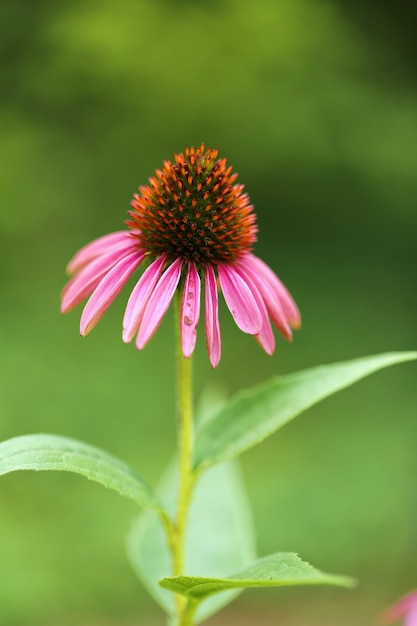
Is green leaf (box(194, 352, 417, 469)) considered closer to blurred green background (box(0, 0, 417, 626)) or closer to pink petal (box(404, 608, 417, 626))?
pink petal (box(404, 608, 417, 626))

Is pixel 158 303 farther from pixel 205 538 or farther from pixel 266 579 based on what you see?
pixel 205 538

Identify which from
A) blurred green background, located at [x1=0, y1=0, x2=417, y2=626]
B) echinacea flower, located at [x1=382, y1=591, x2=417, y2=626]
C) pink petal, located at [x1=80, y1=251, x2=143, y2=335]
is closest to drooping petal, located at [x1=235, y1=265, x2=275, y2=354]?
pink petal, located at [x1=80, y1=251, x2=143, y2=335]

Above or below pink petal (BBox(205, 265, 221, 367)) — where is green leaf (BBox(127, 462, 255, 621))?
below

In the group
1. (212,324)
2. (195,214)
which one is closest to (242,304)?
(212,324)

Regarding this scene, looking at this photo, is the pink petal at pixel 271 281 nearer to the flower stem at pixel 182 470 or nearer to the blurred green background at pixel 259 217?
the flower stem at pixel 182 470

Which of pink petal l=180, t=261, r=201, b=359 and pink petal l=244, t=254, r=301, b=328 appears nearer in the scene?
pink petal l=180, t=261, r=201, b=359

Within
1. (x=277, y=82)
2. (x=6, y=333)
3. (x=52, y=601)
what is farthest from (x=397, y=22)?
(x=52, y=601)

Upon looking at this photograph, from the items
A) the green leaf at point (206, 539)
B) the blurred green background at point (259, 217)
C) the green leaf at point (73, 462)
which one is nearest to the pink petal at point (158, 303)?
the green leaf at point (73, 462)

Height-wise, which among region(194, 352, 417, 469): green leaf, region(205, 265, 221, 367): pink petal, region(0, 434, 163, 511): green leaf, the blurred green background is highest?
the blurred green background
